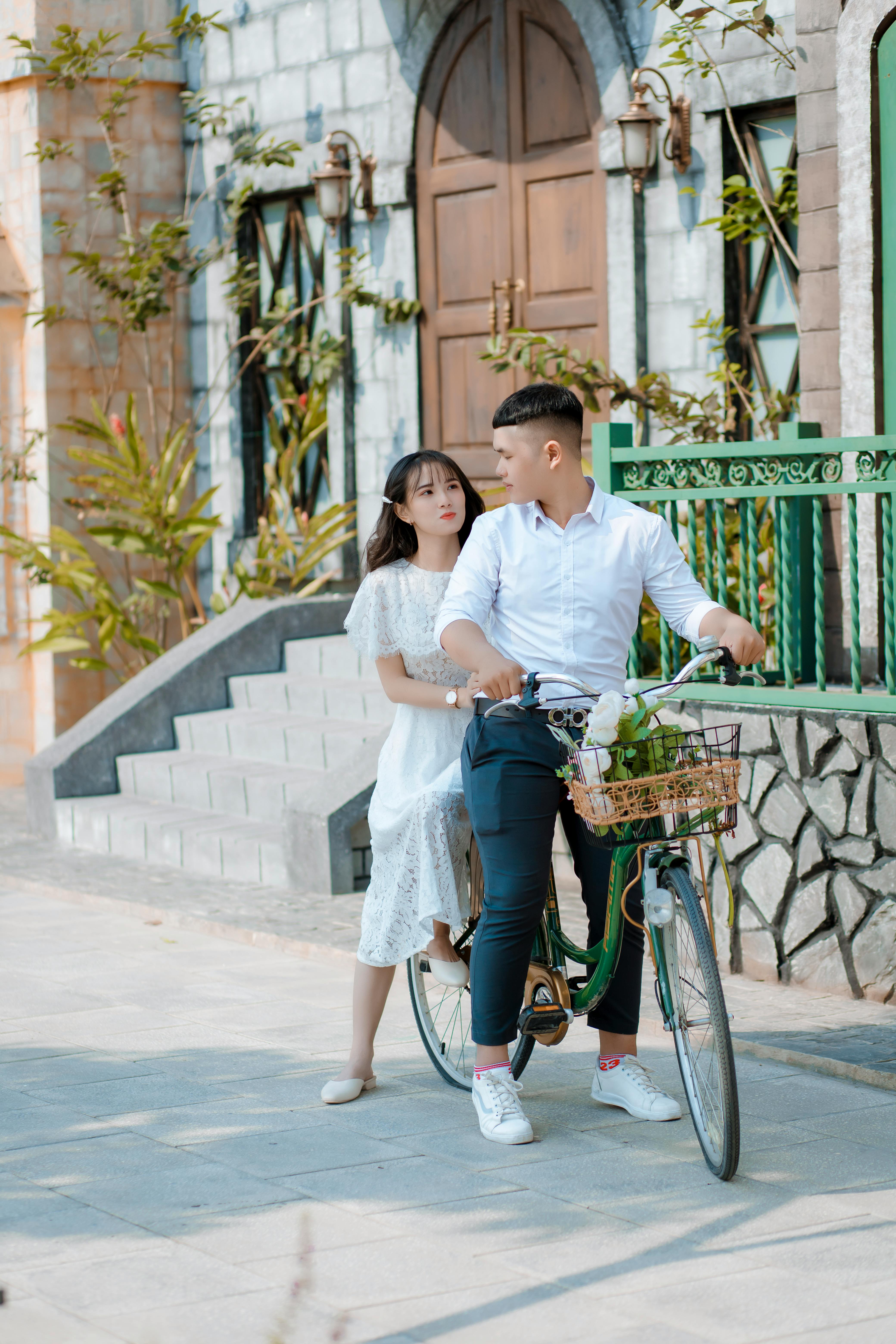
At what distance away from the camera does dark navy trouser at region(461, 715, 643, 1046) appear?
14.6 feet

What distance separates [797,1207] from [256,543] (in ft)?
28.1

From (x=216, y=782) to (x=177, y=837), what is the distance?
47 centimetres

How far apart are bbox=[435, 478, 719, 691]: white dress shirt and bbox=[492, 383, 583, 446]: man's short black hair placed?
20 centimetres

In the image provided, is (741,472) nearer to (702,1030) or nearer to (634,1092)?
(634,1092)

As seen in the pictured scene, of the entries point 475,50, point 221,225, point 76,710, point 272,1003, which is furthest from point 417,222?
point 272,1003

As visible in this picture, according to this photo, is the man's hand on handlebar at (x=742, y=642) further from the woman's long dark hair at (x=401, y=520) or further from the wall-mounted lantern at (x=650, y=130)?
the wall-mounted lantern at (x=650, y=130)

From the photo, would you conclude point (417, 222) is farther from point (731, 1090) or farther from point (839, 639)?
point (731, 1090)

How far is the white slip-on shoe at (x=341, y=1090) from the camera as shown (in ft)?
16.1

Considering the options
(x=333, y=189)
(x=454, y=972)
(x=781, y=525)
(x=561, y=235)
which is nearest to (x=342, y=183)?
(x=333, y=189)

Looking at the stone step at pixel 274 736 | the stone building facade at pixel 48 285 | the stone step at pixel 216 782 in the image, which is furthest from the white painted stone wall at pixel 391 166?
the stone step at pixel 216 782

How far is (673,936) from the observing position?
4312mm

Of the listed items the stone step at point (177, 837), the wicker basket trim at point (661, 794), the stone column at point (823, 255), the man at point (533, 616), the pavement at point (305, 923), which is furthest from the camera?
the stone step at point (177, 837)

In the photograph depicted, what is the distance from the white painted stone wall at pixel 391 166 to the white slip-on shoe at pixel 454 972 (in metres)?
5.22

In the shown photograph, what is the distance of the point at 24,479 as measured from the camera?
1170cm
